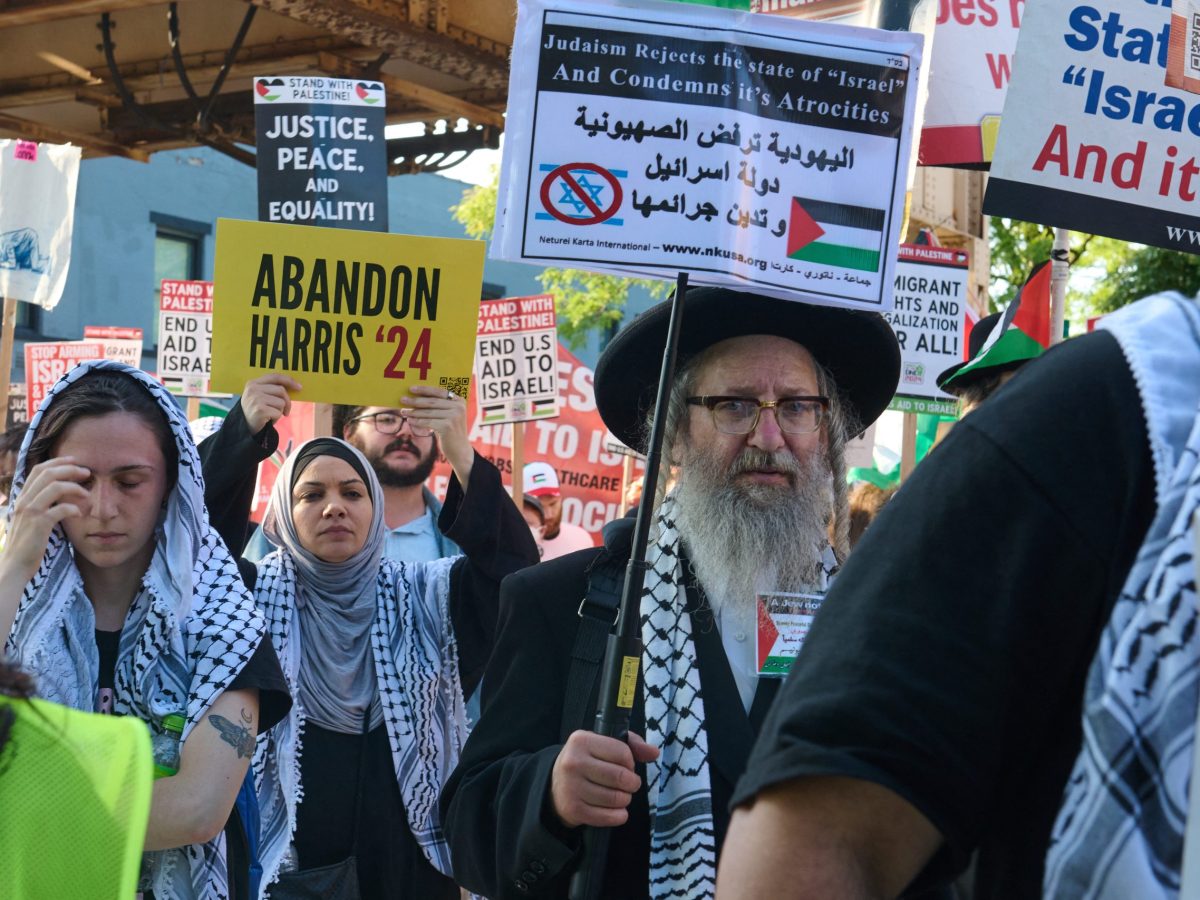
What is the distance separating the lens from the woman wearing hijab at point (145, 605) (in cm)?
303

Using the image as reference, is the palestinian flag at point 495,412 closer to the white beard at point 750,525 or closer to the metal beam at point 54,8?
the metal beam at point 54,8

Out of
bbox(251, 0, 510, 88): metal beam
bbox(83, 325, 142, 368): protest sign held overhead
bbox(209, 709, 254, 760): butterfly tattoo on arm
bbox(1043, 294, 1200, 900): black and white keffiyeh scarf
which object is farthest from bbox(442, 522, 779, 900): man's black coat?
bbox(83, 325, 142, 368): protest sign held overhead

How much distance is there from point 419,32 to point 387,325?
9.38 feet

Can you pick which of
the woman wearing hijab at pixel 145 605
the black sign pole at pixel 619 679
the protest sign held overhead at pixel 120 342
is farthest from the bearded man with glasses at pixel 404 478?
the protest sign held overhead at pixel 120 342

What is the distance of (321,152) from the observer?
5.92 meters

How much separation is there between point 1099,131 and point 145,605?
8.97 feet

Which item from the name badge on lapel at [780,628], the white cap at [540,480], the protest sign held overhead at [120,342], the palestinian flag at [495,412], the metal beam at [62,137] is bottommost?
the white cap at [540,480]

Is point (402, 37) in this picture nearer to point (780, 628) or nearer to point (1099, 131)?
point (1099, 131)

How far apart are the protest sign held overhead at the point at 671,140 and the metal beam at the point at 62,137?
6381 millimetres

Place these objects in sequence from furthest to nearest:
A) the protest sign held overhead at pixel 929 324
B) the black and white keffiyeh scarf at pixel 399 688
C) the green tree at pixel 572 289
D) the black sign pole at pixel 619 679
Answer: the green tree at pixel 572 289 → the protest sign held overhead at pixel 929 324 → the black and white keffiyeh scarf at pixel 399 688 → the black sign pole at pixel 619 679

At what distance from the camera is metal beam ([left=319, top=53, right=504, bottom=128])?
770cm

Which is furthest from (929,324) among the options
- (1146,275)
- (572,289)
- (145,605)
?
(572,289)

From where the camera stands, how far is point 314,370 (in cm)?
475

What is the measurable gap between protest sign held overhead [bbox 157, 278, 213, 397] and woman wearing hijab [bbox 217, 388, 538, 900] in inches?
196
